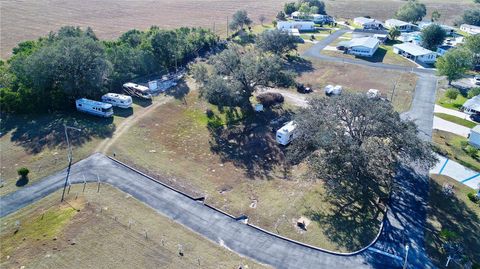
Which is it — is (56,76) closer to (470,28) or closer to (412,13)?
(412,13)

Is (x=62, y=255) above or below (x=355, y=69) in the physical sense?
below

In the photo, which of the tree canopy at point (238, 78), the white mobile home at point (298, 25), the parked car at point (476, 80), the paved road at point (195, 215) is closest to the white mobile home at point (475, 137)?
the tree canopy at point (238, 78)

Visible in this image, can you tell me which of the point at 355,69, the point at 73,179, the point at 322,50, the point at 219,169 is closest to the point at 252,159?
the point at 219,169

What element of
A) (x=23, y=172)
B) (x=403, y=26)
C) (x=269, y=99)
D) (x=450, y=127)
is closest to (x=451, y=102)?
(x=450, y=127)

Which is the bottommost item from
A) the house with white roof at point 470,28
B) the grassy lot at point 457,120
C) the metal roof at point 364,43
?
the grassy lot at point 457,120

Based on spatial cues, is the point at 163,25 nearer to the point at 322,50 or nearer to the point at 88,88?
the point at 322,50

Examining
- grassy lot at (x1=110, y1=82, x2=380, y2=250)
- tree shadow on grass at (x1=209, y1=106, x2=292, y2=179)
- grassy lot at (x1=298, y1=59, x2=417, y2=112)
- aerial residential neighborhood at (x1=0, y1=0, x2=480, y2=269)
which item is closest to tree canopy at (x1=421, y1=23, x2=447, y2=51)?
aerial residential neighborhood at (x1=0, y1=0, x2=480, y2=269)

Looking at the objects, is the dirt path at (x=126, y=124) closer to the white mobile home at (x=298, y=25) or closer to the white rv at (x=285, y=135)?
the white rv at (x=285, y=135)
